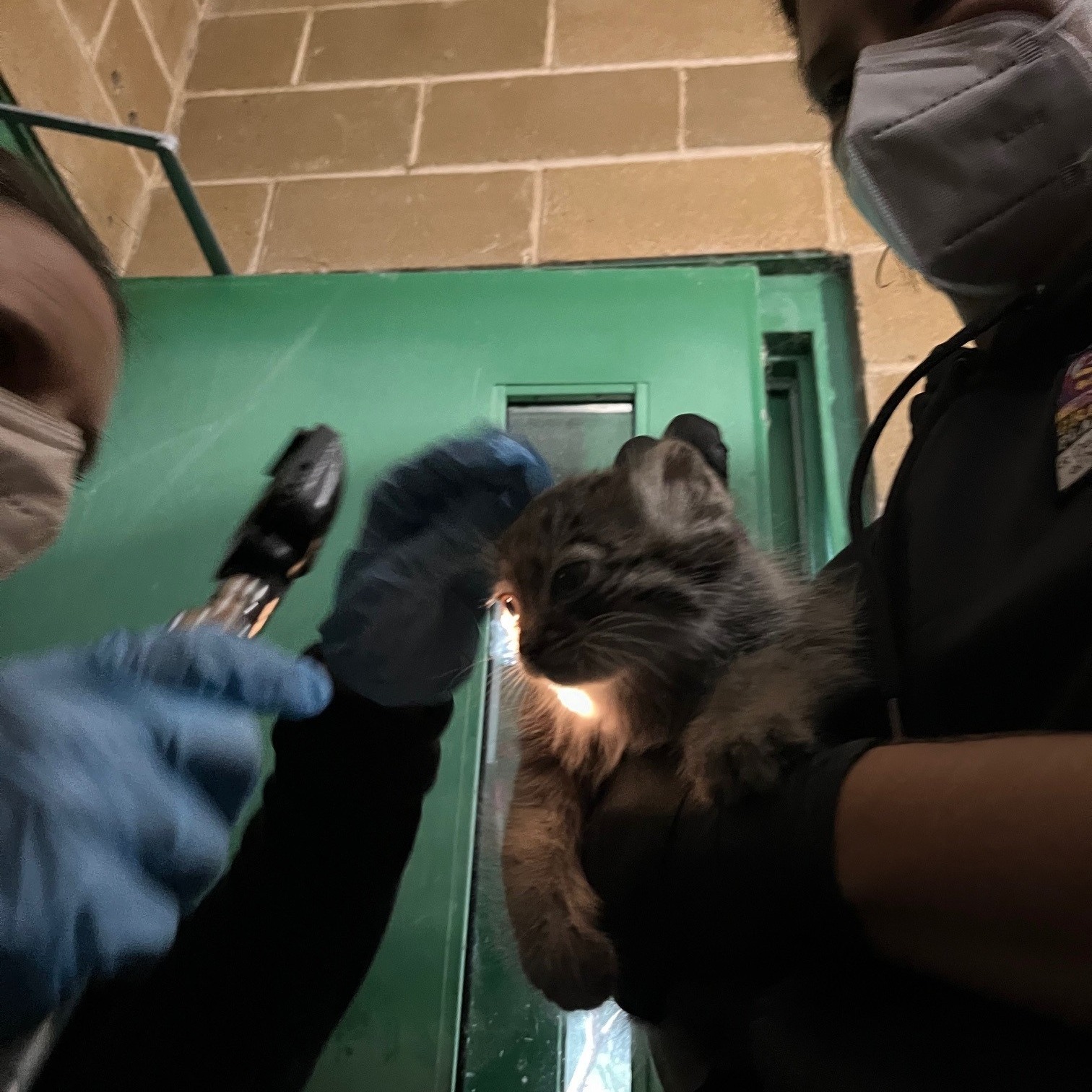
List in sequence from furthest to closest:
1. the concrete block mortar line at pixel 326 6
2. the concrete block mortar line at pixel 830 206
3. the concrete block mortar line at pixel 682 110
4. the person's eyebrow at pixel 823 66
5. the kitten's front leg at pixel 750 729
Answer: the concrete block mortar line at pixel 326 6 < the concrete block mortar line at pixel 682 110 < the concrete block mortar line at pixel 830 206 < the person's eyebrow at pixel 823 66 < the kitten's front leg at pixel 750 729

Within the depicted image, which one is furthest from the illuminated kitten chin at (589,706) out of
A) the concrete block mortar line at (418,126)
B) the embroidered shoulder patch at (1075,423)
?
the concrete block mortar line at (418,126)

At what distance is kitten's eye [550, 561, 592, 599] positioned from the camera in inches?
36.9

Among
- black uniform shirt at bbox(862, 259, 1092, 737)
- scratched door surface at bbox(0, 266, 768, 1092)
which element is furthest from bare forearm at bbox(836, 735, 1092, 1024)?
scratched door surface at bbox(0, 266, 768, 1092)

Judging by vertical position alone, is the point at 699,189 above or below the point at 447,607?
above

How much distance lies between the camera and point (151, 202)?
226 cm

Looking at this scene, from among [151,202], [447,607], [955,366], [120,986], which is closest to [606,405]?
[447,607]

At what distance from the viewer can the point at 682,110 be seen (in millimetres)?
2123

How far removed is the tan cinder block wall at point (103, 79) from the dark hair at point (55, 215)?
1.14m

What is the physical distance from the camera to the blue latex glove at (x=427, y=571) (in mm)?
1120

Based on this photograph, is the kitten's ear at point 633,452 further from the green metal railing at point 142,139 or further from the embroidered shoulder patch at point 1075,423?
the green metal railing at point 142,139

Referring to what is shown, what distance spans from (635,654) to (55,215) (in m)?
0.85

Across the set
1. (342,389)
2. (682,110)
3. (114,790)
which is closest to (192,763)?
(114,790)

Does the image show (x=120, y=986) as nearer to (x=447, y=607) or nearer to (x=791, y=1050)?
(x=447, y=607)

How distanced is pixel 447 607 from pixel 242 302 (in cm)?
96
